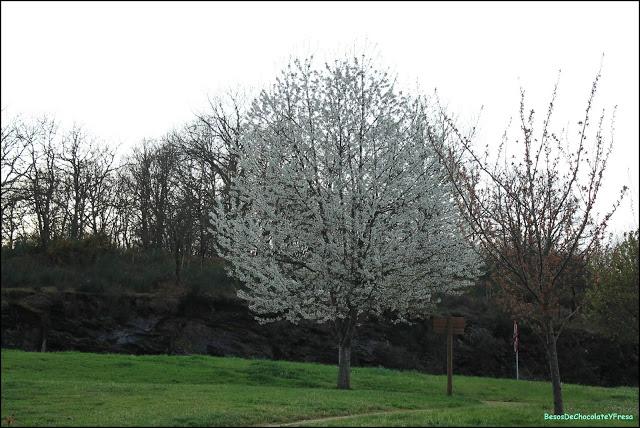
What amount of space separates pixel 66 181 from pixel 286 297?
79.5ft

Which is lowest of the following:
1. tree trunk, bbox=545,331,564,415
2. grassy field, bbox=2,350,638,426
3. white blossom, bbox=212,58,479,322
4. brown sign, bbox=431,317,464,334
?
grassy field, bbox=2,350,638,426

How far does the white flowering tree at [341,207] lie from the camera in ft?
54.6

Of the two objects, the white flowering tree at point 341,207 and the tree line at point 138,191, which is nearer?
the white flowering tree at point 341,207

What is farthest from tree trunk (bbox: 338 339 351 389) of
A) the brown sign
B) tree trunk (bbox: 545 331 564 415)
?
tree trunk (bbox: 545 331 564 415)

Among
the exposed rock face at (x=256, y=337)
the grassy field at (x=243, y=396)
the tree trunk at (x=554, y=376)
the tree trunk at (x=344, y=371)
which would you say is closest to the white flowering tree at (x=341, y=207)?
the tree trunk at (x=344, y=371)

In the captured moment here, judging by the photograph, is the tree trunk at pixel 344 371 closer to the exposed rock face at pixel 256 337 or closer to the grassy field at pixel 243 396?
the grassy field at pixel 243 396

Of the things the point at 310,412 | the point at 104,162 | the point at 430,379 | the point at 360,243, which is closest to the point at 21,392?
the point at 310,412

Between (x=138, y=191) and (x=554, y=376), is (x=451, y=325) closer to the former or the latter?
(x=554, y=376)

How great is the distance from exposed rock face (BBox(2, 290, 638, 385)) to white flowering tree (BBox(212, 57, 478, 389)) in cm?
902

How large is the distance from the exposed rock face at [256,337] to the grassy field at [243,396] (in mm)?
7831

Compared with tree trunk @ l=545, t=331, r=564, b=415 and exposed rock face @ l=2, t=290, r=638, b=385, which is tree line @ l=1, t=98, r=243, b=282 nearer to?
exposed rock face @ l=2, t=290, r=638, b=385

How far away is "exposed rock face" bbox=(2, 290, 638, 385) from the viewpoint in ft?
88.7

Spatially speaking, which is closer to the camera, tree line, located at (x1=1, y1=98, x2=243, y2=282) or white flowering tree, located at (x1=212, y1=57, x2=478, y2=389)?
white flowering tree, located at (x1=212, y1=57, x2=478, y2=389)

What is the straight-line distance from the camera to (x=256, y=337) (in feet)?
97.9
